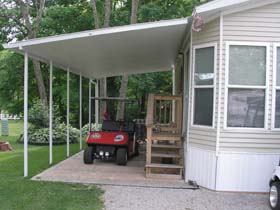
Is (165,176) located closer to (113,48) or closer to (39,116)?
(113,48)

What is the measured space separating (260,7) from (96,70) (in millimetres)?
5598

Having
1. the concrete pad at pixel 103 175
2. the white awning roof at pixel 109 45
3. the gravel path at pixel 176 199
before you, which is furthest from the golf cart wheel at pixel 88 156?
the gravel path at pixel 176 199

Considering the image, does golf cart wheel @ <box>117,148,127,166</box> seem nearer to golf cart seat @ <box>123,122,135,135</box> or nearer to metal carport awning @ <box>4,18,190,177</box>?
golf cart seat @ <box>123,122,135,135</box>

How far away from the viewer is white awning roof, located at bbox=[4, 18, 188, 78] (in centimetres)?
606

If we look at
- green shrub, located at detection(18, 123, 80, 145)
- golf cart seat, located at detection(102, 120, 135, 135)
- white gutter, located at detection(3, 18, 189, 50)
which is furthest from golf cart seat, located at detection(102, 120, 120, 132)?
green shrub, located at detection(18, 123, 80, 145)

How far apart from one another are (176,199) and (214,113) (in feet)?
4.93

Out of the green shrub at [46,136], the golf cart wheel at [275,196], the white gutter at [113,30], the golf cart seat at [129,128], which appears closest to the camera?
the golf cart wheel at [275,196]

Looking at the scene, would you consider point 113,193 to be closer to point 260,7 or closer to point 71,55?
point 71,55

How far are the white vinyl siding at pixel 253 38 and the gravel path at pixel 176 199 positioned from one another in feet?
2.59

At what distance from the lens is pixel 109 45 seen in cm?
704

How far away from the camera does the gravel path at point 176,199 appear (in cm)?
515

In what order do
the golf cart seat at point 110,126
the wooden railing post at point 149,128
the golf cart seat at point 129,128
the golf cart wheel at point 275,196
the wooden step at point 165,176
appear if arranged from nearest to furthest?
the golf cart wheel at point 275,196 → the wooden step at point 165,176 → the wooden railing post at point 149,128 → the golf cart seat at point 129,128 → the golf cart seat at point 110,126

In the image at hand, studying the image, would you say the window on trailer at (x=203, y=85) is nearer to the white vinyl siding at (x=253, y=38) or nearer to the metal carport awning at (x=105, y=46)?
the white vinyl siding at (x=253, y=38)

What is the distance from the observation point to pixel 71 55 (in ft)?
24.8
